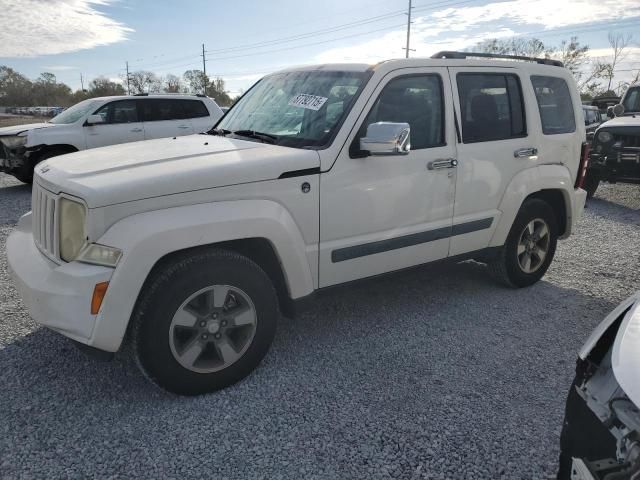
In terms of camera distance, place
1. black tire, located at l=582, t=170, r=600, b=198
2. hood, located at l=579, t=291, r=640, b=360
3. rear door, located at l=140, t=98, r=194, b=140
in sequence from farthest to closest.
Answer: rear door, located at l=140, t=98, r=194, b=140, black tire, located at l=582, t=170, r=600, b=198, hood, located at l=579, t=291, r=640, b=360

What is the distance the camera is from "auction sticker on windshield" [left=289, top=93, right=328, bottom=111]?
327 cm

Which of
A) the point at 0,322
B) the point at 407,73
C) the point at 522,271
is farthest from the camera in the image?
the point at 522,271

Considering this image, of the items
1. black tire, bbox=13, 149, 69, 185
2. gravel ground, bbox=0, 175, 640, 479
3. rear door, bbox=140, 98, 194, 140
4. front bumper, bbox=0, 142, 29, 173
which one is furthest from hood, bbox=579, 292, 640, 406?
front bumper, bbox=0, 142, 29, 173

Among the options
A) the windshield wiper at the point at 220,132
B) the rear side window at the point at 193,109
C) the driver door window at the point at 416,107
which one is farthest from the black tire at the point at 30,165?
the driver door window at the point at 416,107

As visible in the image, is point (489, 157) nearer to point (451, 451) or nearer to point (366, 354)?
point (366, 354)

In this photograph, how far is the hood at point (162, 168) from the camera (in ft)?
7.98

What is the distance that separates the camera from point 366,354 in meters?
3.32

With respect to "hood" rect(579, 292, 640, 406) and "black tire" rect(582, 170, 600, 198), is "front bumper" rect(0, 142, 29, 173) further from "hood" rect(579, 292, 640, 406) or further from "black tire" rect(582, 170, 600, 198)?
"black tire" rect(582, 170, 600, 198)

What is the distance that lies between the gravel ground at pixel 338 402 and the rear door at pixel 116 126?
17.9ft

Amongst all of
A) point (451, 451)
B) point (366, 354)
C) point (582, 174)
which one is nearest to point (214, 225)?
point (366, 354)

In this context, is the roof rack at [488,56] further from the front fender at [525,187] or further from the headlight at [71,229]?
→ the headlight at [71,229]

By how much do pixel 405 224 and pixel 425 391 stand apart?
114 centimetres

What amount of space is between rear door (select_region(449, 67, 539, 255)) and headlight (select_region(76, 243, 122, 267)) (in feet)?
8.01

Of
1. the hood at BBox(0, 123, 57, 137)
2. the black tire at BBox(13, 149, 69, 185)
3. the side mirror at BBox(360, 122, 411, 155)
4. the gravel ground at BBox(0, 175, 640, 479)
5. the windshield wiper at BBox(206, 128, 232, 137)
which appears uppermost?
the hood at BBox(0, 123, 57, 137)
